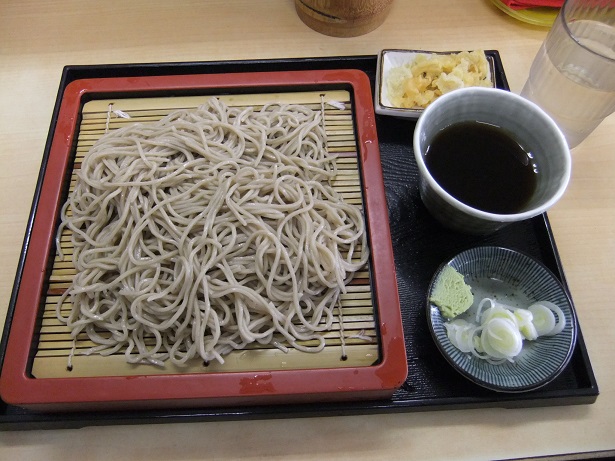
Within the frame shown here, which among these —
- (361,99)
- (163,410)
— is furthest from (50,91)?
(163,410)

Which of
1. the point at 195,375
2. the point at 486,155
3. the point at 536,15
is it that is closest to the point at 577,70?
the point at 486,155

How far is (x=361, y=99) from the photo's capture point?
5.22 ft

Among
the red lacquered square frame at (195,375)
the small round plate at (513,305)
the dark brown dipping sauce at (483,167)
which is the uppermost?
the dark brown dipping sauce at (483,167)

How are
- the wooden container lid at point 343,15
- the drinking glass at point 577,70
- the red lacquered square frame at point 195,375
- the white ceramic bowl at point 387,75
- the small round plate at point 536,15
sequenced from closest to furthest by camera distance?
the red lacquered square frame at point 195,375 → the drinking glass at point 577,70 → the white ceramic bowl at point 387,75 → the wooden container lid at point 343,15 → the small round plate at point 536,15

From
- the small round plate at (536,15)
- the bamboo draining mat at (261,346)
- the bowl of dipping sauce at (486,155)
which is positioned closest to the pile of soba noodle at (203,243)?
the bamboo draining mat at (261,346)

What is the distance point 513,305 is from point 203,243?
0.86 meters

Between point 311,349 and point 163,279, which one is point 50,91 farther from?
point 311,349

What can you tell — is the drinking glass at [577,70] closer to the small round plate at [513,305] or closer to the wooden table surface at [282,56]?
the wooden table surface at [282,56]

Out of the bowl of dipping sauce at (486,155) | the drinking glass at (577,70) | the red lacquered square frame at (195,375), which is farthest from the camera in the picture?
the drinking glass at (577,70)

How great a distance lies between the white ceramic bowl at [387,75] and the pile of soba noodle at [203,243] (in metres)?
0.33

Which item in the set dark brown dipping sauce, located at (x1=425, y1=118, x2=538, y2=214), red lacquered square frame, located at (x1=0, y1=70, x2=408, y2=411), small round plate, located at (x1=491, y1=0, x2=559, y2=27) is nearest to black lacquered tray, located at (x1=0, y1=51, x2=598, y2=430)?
red lacquered square frame, located at (x1=0, y1=70, x2=408, y2=411)

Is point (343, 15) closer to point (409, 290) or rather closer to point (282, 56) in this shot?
point (282, 56)

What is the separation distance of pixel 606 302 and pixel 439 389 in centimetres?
61

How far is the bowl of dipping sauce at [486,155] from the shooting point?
1.35 metres
